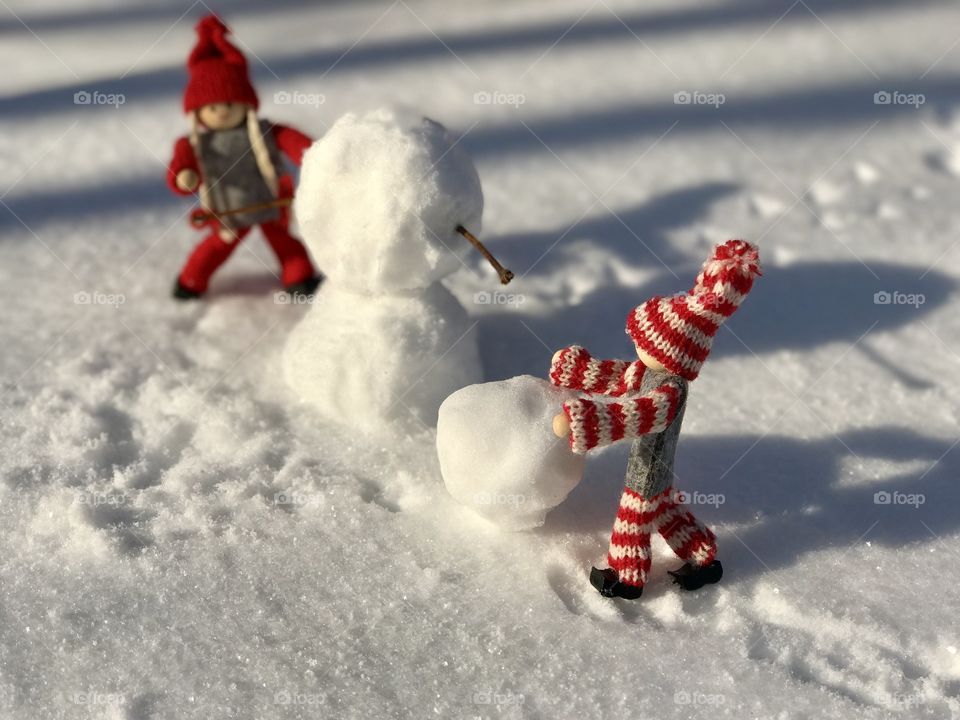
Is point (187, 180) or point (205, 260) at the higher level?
point (187, 180)

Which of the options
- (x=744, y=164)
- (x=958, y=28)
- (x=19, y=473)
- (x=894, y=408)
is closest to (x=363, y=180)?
(x=19, y=473)

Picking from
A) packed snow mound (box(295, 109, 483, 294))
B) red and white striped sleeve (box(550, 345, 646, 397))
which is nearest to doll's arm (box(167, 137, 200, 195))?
packed snow mound (box(295, 109, 483, 294))

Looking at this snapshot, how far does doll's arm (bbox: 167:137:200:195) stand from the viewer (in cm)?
275

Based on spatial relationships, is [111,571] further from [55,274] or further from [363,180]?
[55,274]

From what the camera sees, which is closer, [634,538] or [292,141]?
[634,538]

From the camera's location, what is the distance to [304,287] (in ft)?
9.94

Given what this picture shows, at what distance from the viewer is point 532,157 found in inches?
145

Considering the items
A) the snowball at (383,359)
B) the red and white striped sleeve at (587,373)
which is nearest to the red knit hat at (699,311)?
the red and white striped sleeve at (587,373)

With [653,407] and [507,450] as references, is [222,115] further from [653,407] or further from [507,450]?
[653,407]

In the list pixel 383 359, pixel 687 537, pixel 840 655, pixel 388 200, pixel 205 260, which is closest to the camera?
pixel 840 655

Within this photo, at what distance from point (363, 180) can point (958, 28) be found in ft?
10.7

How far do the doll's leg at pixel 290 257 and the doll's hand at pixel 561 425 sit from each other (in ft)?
4.46

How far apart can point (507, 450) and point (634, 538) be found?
0.33 meters

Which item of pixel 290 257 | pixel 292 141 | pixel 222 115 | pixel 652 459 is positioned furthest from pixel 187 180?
pixel 652 459
